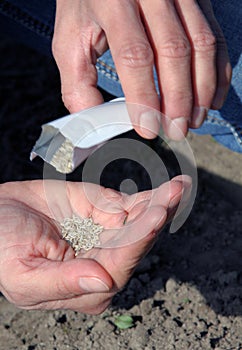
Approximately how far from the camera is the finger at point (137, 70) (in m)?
1.25

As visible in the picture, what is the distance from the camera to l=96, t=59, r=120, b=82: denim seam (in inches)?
78.8

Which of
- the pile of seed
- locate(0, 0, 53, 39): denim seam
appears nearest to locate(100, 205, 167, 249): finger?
the pile of seed

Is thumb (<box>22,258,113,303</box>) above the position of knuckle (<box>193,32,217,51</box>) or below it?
below

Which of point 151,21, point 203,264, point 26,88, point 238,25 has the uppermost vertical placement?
point 151,21

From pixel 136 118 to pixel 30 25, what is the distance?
98cm

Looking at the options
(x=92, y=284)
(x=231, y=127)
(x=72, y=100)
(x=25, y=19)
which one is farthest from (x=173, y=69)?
(x=25, y=19)

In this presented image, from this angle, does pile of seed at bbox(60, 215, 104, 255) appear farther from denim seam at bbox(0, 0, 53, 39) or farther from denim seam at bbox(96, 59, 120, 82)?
denim seam at bbox(0, 0, 53, 39)

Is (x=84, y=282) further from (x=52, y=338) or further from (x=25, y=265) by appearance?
(x=52, y=338)

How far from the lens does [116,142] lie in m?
2.51

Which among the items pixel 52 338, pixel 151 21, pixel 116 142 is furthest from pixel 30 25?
pixel 52 338

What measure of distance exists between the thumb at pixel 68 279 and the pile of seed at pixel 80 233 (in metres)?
0.20

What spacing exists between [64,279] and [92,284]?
0.07 meters

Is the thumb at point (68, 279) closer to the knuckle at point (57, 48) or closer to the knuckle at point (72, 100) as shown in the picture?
the knuckle at point (72, 100)

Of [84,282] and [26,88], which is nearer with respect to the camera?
[84,282]
